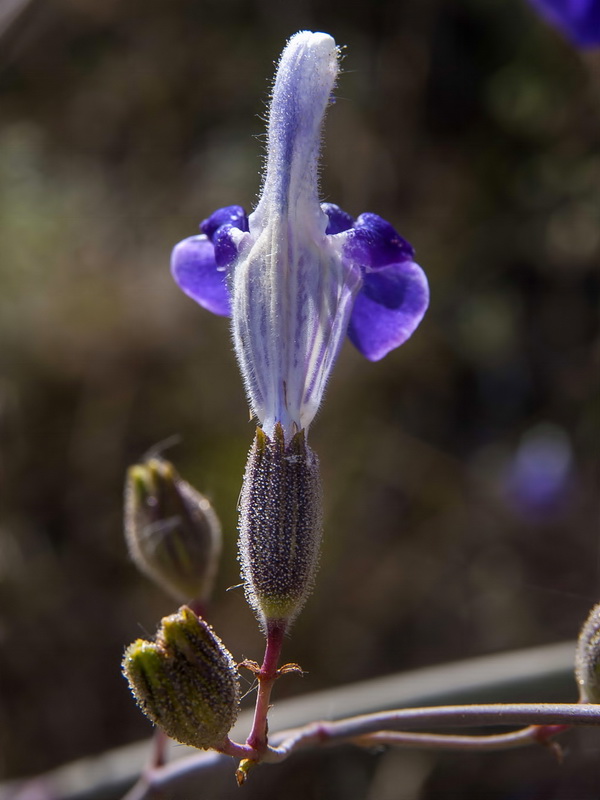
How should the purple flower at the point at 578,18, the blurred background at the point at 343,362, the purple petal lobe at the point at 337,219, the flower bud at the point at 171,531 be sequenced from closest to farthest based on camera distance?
the purple petal lobe at the point at 337,219 → the flower bud at the point at 171,531 → the purple flower at the point at 578,18 → the blurred background at the point at 343,362

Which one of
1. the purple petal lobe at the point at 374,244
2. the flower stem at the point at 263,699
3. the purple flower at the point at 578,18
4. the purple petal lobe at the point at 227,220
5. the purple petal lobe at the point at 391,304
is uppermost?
the purple flower at the point at 578,18

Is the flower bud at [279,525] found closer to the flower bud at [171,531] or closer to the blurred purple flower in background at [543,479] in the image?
the flower bud at [171,531]

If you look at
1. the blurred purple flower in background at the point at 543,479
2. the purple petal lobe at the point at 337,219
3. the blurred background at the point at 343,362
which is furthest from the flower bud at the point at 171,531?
the blurred purple flower in background at the point at 543,479

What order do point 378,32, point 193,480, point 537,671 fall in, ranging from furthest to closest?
point 378,32 < point 193,480 < point 537,671

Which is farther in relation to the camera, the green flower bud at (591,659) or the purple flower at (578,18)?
the purple flower at (578,18)

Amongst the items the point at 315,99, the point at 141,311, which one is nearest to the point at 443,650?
the point at 141,311

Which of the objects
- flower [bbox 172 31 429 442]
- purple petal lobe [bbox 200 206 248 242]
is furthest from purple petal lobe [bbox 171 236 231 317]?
flower [bbox 172 31 429 442]

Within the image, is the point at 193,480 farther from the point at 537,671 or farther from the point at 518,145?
the point at 518,145

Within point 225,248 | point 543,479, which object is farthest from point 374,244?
point 543,479
